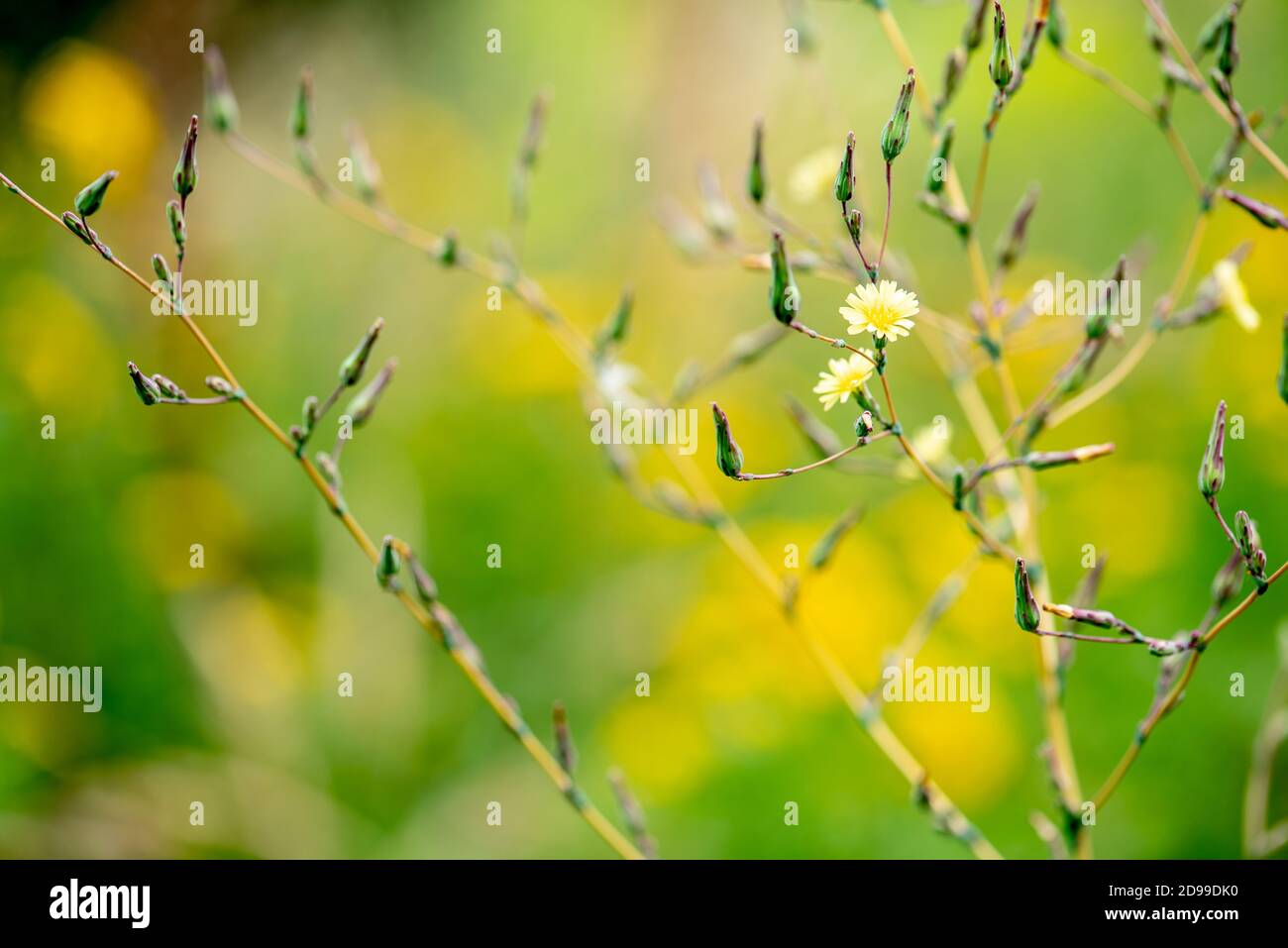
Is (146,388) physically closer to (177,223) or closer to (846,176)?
(177,223)

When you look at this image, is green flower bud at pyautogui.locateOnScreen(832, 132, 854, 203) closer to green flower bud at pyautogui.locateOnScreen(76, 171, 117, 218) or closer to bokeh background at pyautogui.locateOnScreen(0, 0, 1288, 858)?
green flower bud at pyautogui.locateOnScreen(76, 171, 117, 218)

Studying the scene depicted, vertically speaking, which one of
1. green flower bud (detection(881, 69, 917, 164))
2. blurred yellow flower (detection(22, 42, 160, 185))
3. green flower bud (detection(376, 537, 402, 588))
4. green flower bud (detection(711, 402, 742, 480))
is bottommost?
green flower bud (detection(376, 537, 402, 588))

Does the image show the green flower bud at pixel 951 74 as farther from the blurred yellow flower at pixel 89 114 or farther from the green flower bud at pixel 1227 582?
the blurred yellow flower at pixel 89 114

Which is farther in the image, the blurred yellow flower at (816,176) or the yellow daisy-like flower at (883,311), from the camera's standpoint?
the blurred yellow flower at (816,176)

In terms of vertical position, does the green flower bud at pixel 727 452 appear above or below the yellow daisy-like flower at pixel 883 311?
below

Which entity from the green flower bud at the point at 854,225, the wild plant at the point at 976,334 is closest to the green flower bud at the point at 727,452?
the wild plant at the point at 976,334

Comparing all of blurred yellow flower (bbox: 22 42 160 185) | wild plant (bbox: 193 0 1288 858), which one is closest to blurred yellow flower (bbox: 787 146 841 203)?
wild plant (bbox: 193 0 1288 858)

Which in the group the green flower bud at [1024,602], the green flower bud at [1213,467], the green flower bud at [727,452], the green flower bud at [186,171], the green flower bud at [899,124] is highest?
the green flower bud at [186,171]

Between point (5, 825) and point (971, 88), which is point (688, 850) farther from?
point (971, 88)
